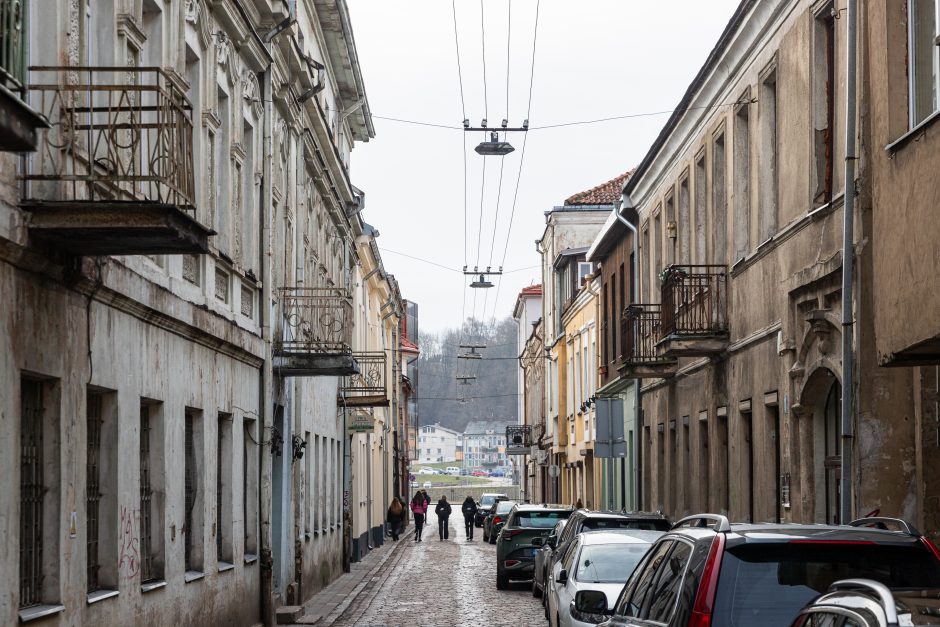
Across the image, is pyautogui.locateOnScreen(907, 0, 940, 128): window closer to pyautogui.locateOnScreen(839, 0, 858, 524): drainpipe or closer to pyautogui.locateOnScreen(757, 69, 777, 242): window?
pyautogui.locateOnScreen(839, 0, 858, 524): drainpipe

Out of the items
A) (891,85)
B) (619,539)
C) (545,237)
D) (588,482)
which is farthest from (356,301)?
(891,85)

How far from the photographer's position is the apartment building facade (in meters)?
9.43

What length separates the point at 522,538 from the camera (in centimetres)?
2600

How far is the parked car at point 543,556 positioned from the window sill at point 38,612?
1020cm

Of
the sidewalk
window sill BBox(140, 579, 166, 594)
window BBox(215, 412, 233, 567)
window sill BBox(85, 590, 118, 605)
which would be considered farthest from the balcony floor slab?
the sidewalk

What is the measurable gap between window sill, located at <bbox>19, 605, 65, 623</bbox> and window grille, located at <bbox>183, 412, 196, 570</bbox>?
16.3 feet

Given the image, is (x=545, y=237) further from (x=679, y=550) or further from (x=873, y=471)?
(x=679, y=550)

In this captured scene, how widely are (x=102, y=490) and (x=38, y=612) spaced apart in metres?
2.18

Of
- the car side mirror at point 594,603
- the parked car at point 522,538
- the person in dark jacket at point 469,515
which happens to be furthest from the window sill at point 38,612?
the person in dark jacket at point 469,515

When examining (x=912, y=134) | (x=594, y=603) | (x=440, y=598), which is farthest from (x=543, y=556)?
(x=594, y=603)

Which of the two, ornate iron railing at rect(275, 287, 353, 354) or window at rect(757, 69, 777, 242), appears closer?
window at rect(757, 69, 777, 242)

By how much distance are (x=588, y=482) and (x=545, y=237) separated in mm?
18653

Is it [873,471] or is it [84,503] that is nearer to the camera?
[84,503]

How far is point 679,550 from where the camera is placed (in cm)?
753
